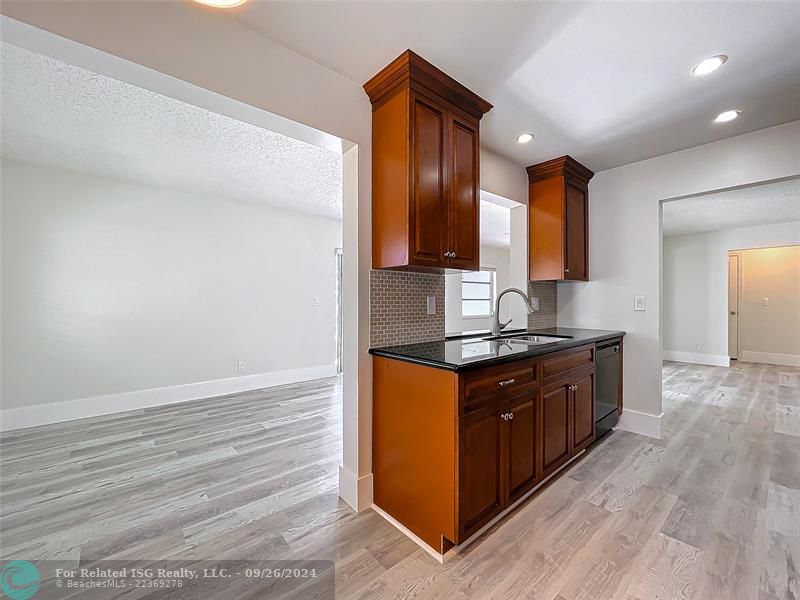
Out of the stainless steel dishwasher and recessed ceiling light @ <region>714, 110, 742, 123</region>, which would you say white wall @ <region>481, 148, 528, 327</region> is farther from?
recessed ceiling light @ <region>714, 110, 742, 123</region>

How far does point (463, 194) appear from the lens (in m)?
2.06

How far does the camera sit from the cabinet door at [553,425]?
2037 mm

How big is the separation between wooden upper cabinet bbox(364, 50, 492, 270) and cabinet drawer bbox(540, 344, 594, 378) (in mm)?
773

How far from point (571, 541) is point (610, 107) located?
2.58m

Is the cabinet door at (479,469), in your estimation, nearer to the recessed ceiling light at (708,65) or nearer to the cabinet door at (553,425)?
the cabinet door at (553,425)

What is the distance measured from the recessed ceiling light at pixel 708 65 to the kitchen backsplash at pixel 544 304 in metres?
1.86

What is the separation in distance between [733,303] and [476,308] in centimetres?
513

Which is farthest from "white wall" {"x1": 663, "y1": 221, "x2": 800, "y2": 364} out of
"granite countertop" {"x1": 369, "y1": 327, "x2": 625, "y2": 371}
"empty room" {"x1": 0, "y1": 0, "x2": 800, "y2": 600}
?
"granite countertop" {"x1": 369, "y1": 327, "x2": 625, "y2": 371}

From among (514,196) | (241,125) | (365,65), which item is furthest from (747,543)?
(241,125)

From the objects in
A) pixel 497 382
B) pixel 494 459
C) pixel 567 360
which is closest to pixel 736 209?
pixel 567 360

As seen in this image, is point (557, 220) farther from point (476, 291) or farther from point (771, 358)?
point (771, 358)

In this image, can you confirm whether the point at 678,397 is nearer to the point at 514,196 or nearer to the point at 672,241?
the point at 514,196

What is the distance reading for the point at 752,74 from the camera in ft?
6.10

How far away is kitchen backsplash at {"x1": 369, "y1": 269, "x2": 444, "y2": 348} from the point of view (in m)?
2.01
